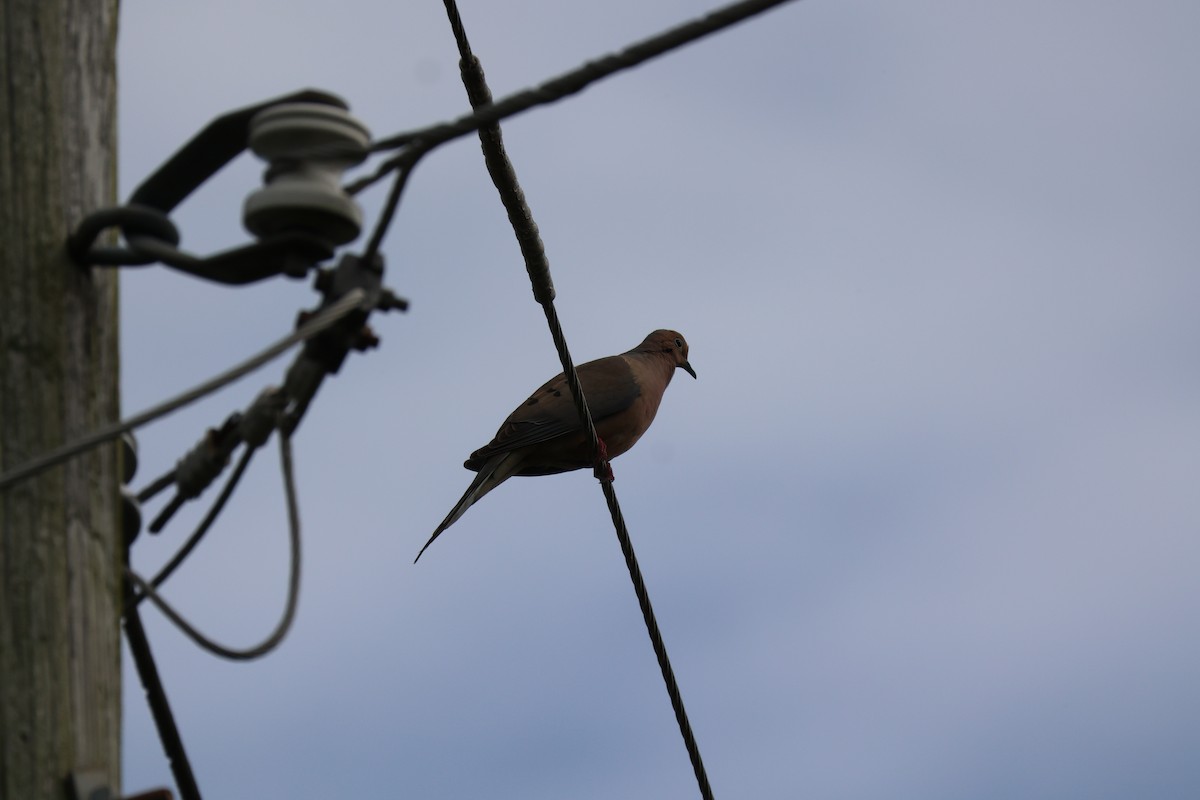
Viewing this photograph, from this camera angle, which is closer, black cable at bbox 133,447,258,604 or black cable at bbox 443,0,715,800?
black cable at bbox 133,447,258,604

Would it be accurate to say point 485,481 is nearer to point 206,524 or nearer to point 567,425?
point 567,425

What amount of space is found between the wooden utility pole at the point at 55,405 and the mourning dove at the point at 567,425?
4.00 m

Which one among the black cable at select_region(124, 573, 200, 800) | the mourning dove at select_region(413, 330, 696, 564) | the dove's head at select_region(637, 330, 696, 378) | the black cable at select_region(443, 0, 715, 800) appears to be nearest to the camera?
the black cable at select_region(124, 573, 200, 800)

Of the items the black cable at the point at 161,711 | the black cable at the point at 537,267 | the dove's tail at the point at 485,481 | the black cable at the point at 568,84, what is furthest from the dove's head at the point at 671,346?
the black cable at the point at 568,84

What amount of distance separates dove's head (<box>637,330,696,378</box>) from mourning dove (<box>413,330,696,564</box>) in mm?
368

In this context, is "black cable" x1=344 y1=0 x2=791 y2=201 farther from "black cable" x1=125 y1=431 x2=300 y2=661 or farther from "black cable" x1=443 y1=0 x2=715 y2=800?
"black cable" x1=443 y1=0 x2=715 y2=800

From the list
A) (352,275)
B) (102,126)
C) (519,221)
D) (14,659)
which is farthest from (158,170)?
(519,221)

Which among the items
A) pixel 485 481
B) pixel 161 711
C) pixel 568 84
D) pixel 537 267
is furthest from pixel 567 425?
pixel 568 84

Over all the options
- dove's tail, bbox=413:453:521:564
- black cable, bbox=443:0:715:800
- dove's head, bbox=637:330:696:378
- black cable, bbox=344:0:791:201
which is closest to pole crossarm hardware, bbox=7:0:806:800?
black cable, bbox=344:0:791:201

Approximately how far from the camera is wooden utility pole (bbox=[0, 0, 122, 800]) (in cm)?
206

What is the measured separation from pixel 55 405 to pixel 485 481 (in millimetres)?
4480

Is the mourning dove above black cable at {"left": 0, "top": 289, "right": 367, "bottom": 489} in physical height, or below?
above

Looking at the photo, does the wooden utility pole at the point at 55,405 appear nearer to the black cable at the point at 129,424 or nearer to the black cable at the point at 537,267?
the black cable at the point at 129,424

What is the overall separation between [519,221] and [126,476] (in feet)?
5.40
